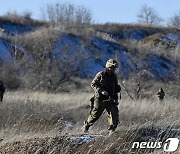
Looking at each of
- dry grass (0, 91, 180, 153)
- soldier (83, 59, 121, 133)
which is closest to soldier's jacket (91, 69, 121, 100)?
soldier (83, 59, 121, 133)

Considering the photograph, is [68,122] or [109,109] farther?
[68,122]

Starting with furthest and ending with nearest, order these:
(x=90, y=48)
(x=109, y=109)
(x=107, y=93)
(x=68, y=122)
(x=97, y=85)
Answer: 1. (x=90, y=48)
2. (x=68, y=122)
3. (x=109, y=109)
4. (x=97, y=85)
5. (x=107, y=93)

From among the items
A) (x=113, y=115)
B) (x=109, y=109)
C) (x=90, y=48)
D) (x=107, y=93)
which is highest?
(x=107, y=93)

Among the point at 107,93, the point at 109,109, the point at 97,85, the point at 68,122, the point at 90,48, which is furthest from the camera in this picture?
the point at 90,48

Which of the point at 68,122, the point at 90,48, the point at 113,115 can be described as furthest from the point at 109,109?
the point at 90,48

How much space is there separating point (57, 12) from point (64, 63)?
34905 millimetres

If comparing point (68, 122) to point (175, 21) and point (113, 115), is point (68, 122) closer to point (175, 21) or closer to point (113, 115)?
point (113, 115)

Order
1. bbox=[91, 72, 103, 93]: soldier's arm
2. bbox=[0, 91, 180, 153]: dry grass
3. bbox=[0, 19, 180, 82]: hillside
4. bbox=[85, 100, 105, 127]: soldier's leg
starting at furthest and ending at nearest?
bbox=[0, 19, 180, 82]: hillside < bbox=[85, 100, 105, 127]: soldier's leg < bbox=[91, 72, 103, 93]: soldier's arm < bbox=[0, 91, 180, 153]: dry grass

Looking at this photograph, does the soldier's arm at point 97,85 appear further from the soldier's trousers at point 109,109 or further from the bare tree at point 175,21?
the bare tree at point 175,21

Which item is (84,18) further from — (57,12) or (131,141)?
(131,141)

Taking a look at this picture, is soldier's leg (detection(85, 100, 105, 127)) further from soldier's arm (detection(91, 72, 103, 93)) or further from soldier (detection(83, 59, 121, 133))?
soldier's arm (detection(91, 72, 103, 93))

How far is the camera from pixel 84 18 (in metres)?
70.1

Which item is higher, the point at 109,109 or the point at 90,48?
the point at 109,109

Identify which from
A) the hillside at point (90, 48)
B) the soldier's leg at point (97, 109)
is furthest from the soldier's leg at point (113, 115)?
the hillside at point (90, 48)
